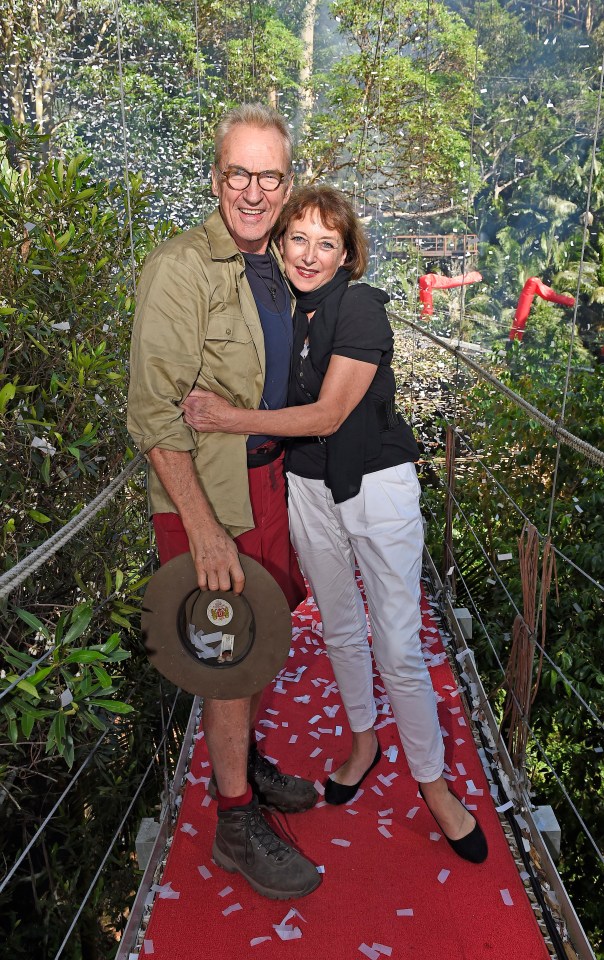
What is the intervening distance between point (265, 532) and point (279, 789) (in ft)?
2.25

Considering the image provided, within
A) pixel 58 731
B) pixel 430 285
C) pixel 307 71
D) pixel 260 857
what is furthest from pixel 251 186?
pixel 430 285

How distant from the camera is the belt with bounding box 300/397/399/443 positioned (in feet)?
6.06

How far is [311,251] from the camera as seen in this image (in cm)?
178

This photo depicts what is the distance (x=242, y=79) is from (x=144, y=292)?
6817mm

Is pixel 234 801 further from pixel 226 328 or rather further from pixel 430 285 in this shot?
pixel 430 285

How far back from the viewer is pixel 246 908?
70.4 inches

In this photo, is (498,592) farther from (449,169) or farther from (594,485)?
(449,169)

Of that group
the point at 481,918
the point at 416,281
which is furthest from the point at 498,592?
the point at 416,281

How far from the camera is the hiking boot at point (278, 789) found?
2.09m

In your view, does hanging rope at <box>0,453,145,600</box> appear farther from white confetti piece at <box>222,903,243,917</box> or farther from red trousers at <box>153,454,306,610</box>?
white confetti piece at <box>222,903,243,917</box>

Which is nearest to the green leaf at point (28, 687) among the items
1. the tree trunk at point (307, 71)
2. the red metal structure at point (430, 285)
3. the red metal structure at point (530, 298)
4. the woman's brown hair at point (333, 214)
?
the woman's brown hair at point (333, 214)

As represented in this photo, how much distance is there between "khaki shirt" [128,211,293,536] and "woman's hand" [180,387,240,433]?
0.07ft

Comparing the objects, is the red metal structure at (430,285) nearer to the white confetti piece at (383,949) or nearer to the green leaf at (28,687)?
the white confetti piece at (383,949)

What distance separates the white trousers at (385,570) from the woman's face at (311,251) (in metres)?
0.45
